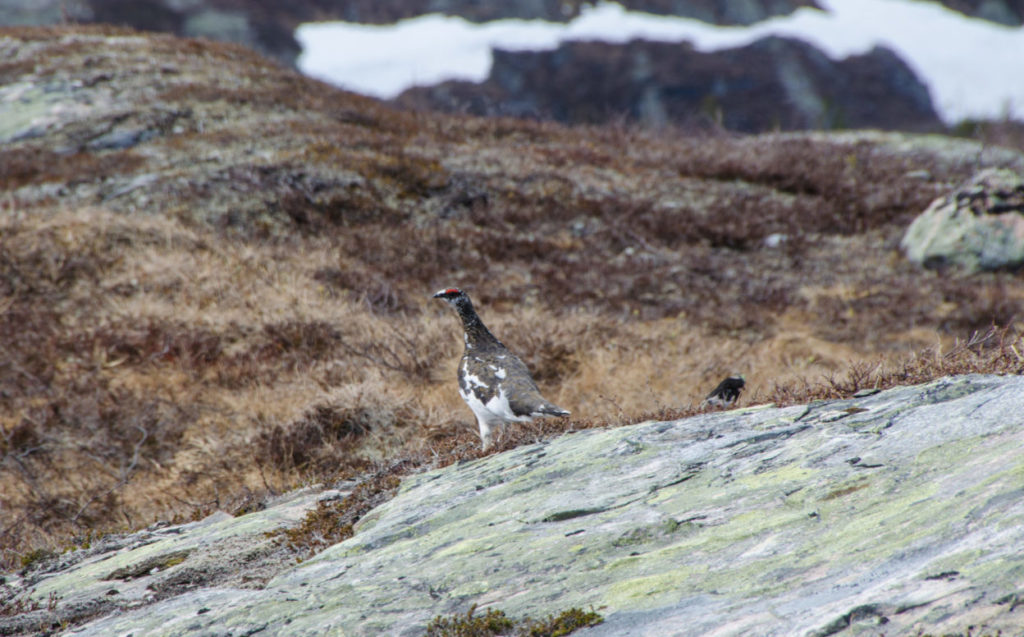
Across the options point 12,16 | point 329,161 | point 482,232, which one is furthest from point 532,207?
point 12,16

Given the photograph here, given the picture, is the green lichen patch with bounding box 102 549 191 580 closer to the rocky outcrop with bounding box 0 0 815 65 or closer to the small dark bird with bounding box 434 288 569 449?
the small dark bird with bounding box 434 288 569 449

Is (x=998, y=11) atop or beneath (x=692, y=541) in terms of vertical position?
atop

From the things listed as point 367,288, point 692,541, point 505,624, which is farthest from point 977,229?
point 505,624

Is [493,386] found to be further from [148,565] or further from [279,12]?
[279,12]

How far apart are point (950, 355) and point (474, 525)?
347 centimetres

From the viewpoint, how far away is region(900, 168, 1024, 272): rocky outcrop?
13383mm

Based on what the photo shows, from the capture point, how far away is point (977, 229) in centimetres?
1355

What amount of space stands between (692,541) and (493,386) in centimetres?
270

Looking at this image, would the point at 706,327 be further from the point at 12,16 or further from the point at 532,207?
the point at 12,16

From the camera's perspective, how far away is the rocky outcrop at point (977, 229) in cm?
1338

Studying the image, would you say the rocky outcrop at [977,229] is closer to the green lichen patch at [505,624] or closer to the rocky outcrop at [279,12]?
the green lichen patch at [505,624]

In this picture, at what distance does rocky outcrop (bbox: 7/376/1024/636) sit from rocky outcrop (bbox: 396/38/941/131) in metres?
55.1

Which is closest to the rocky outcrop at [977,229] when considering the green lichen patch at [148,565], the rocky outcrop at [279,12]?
the green lichen patch at [148,565]

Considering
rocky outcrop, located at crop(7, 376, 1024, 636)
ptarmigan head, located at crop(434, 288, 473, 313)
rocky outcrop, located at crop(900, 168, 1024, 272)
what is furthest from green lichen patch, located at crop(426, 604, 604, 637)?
rocky outcrop, located at crop(900, 168, 1024, 272)
